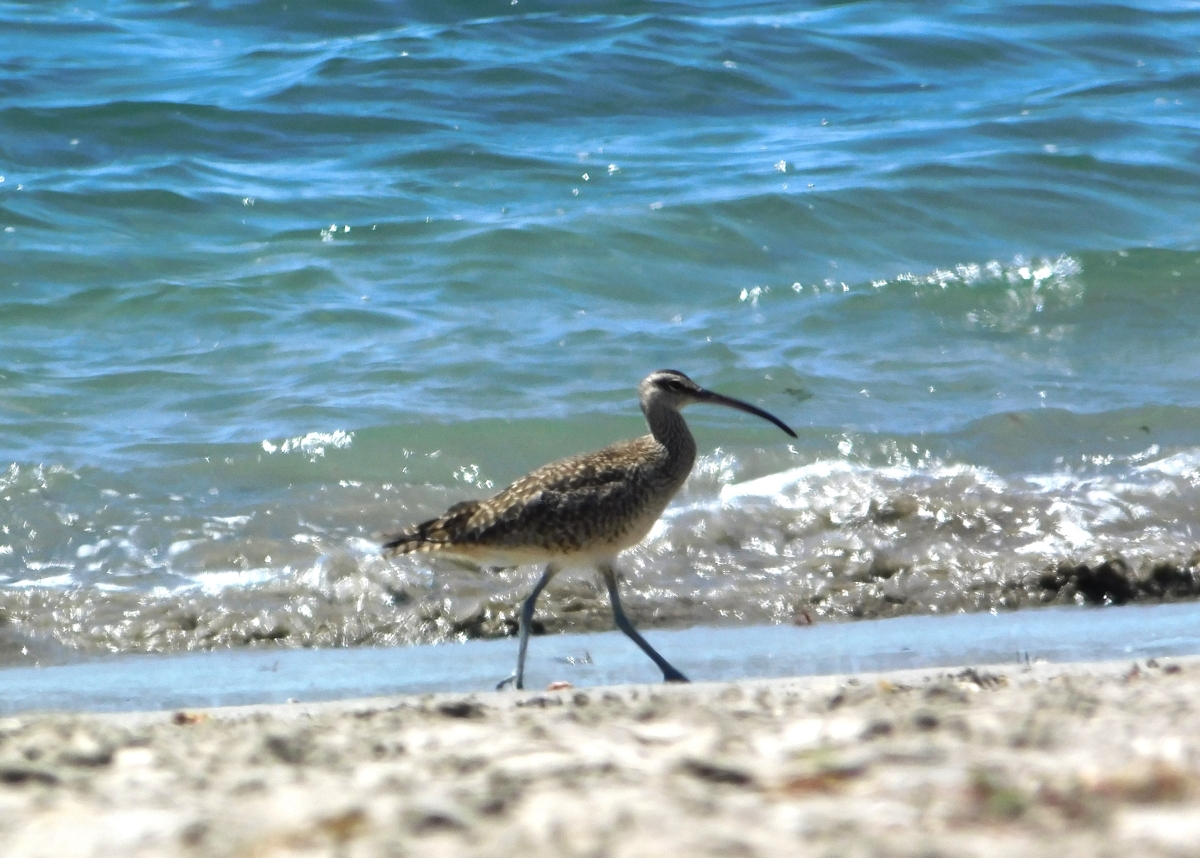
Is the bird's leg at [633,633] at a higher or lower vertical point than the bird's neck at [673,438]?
lower

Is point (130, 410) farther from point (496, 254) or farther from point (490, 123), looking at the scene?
point (490, 123)

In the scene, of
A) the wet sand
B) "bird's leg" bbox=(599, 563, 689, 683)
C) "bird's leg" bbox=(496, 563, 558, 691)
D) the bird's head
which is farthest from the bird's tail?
the wet sand

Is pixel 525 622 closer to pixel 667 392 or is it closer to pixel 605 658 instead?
pixel 605 658

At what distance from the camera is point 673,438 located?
737 cm

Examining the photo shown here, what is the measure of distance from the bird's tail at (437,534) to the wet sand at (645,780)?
2.25 metres

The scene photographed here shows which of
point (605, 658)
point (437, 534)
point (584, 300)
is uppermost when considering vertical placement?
point (584, 300)

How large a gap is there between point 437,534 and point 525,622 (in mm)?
503

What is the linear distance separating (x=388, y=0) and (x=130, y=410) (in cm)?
984

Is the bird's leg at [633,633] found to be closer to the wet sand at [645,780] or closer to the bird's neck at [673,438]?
the bird's neck at [673,438]

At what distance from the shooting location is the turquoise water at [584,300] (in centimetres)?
804

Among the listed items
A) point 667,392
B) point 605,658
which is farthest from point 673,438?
point 605,658

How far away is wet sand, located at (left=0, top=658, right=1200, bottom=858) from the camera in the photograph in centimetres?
293

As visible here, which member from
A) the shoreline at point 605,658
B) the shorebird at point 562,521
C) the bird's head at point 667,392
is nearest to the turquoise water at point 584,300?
the shoreline at point 605,658

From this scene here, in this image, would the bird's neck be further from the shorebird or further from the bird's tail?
the bird's tail
